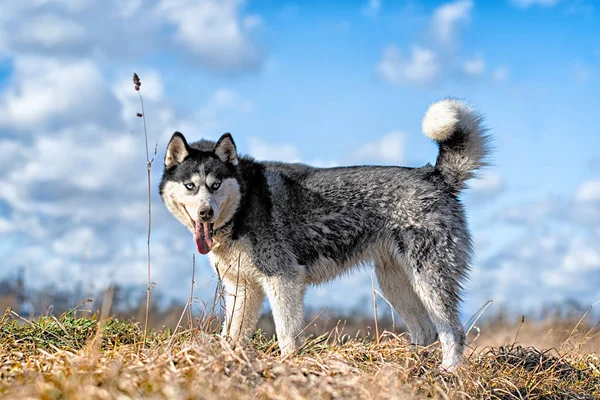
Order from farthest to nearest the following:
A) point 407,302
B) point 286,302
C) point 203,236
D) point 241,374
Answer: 1. point 407,302
2. point 203,236
3. point 286,302
4. point 241,374

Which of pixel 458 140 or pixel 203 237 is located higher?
pixel 458 140

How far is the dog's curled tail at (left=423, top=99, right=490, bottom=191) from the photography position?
719cm

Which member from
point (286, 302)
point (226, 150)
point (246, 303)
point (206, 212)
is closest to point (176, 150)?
point (226, 150)

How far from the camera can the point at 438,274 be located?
6.88m

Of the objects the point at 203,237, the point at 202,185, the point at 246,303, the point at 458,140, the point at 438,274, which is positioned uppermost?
the point at 458,140

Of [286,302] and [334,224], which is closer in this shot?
[286,302]

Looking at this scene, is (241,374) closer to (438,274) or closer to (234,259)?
(234,259)

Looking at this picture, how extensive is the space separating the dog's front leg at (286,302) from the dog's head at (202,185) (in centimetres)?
82

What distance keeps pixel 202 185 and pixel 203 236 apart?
543mm

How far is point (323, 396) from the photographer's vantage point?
3729 millimetres

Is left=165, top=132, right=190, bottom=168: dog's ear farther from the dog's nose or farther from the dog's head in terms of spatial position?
the dog's nose

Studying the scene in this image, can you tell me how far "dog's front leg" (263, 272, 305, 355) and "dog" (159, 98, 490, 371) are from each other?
0.4 inches

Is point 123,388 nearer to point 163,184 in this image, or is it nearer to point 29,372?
point 29,372

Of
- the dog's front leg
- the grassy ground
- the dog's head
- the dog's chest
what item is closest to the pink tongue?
the dog's head
